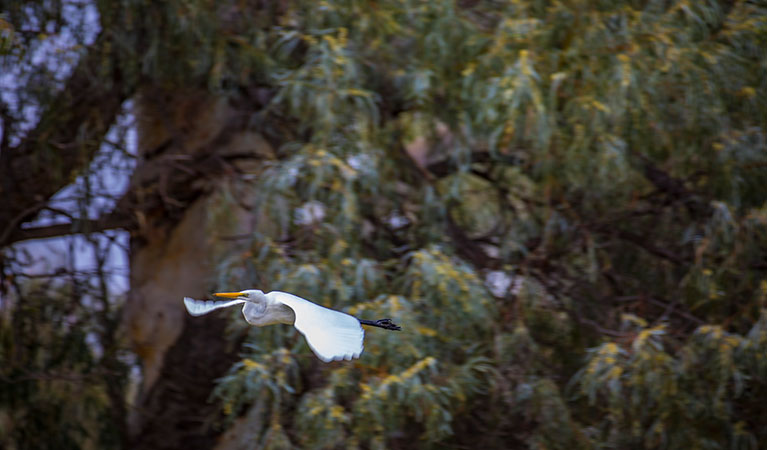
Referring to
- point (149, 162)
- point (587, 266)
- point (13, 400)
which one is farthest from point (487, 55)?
point (13, 400)

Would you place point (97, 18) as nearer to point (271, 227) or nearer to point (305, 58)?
point (305, 58)

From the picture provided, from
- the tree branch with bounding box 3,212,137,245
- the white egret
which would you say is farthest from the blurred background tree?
the white egret

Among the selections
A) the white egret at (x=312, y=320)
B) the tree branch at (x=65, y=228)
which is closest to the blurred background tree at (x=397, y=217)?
the tree branch at (x=65, y=228)

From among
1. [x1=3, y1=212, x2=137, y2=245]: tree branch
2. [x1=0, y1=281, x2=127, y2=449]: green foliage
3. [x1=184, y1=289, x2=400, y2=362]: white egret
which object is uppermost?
[x1=184, y1=289, x2=400, y2=362]: white egret

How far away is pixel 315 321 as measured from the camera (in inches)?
65.7

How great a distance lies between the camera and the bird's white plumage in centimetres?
151

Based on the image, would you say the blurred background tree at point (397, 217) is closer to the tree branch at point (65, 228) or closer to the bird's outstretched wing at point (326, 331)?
the tree branch at point (65, 228)

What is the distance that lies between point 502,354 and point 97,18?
172 cm

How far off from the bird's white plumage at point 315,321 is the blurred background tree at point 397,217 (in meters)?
0.69

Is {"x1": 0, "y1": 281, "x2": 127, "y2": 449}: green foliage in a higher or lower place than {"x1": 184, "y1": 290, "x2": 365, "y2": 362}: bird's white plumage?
lower

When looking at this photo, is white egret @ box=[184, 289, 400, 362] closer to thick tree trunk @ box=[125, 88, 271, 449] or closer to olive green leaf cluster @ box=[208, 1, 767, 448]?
olive green leaf cluster @ box=[208, 1, 767, 448]

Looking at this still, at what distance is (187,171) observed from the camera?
3.38 metres

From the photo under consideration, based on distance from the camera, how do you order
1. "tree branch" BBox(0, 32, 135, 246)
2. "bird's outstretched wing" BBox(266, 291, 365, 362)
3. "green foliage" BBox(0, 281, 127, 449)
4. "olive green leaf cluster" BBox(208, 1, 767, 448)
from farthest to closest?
1. "green foliage" BBox(0, 281, 127, 449)
2. "tree branch" BBox(0, 32, 135, 246)
3. "olive green leaf cluster" BBox(208, 1, 767, 448)
4. "bird's outstretched wing" BBox(266, 291, 365, 362)

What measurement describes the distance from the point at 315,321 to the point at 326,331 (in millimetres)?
55
